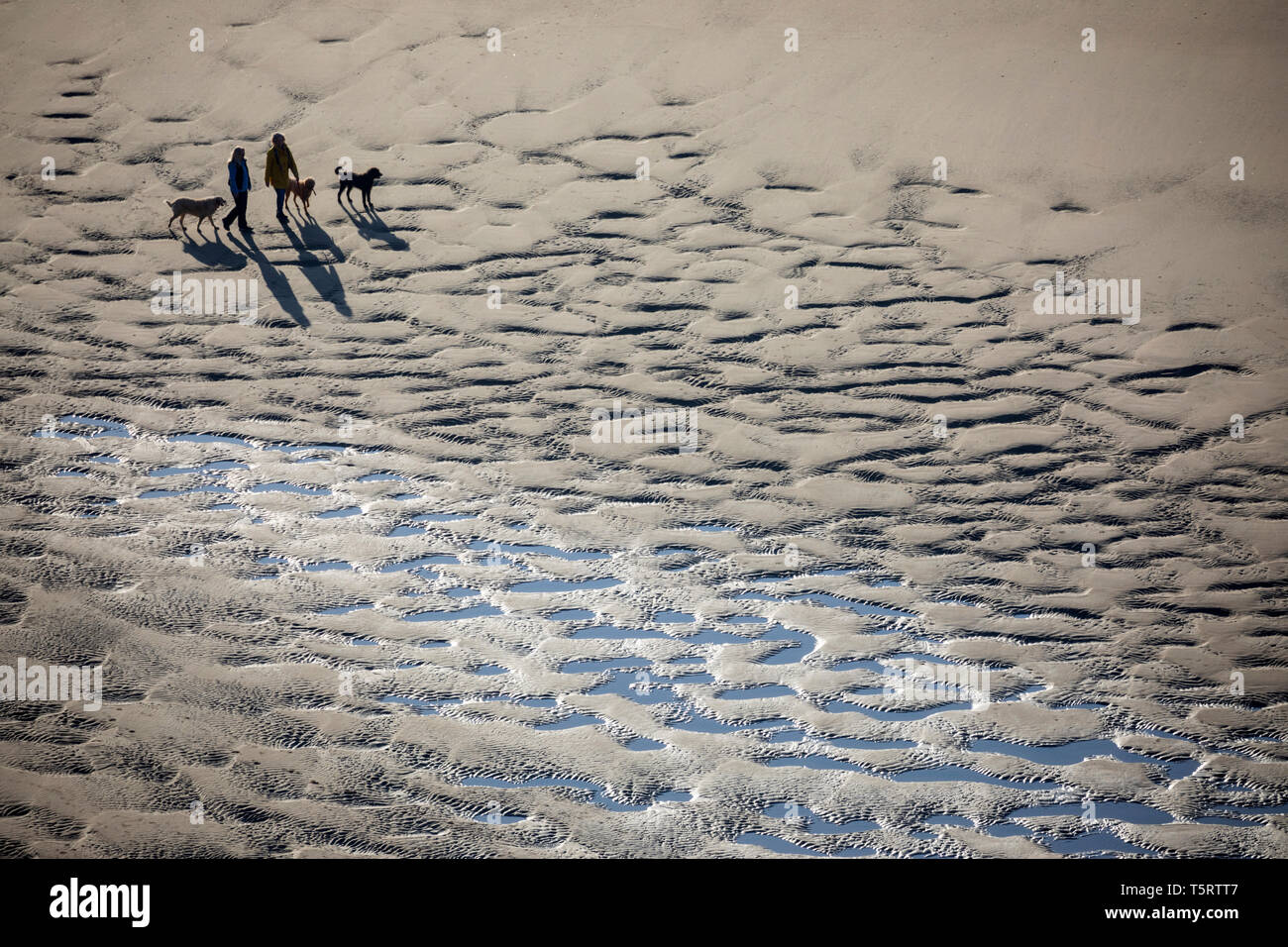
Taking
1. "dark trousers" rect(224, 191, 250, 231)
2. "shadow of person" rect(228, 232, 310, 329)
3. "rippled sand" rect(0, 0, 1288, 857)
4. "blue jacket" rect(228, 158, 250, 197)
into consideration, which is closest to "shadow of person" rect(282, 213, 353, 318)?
"rippled sand" rect(0, 0, 1288, 857)

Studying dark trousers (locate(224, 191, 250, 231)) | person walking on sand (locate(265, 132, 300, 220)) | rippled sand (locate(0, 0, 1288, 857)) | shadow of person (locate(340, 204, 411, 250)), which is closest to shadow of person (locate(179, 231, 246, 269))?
rippled sand (locate(0, 0, 1288, 857))

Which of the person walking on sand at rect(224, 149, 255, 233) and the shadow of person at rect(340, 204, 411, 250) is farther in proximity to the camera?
the shadow of person at rect(340, 204, 411, 250)

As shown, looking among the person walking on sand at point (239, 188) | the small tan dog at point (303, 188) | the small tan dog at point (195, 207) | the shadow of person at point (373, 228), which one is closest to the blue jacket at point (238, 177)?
the person walking on sand at point (239, 188)

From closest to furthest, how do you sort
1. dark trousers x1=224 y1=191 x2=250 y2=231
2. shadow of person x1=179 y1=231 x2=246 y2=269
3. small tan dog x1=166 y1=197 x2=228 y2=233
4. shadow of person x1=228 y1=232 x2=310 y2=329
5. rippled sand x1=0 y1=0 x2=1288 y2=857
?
1. rippled sand x1=0 y1=0 x2=1288 y2=857
2. shadow of person x1=228 y1=232 x2=310 y2=329
3. shadow of person x1=179 y1=231 x2=246 y2=269
4. small tan dog x1=166 y1=197 x2=228 y2=233
5. dark trousers x1=224 y1=191 x2=250 y2=231

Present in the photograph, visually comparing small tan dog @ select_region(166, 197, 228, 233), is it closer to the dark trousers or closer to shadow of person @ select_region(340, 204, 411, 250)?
the dark trousers

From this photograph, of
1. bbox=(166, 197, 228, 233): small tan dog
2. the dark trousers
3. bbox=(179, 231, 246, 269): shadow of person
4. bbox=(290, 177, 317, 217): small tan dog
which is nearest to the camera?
bbox=(179, 231, 246, 269): shadow of person

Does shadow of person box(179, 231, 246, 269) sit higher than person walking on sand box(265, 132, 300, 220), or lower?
lower

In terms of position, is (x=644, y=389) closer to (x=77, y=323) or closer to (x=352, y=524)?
(x=352, y=524)
